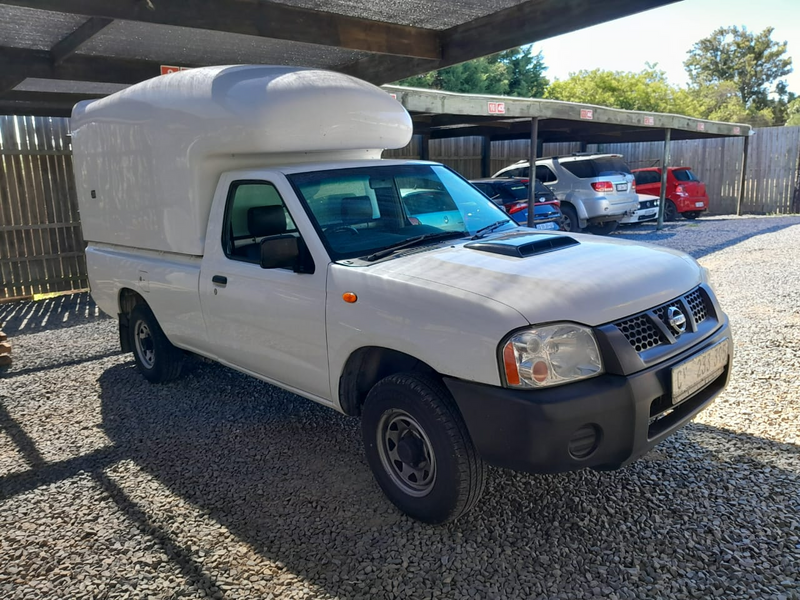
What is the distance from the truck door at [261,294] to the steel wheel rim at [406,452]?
54cm

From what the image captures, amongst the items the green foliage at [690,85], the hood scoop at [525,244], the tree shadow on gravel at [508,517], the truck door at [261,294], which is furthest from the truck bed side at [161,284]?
the green foliage at [690,85]

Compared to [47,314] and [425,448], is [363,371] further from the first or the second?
[47,314]

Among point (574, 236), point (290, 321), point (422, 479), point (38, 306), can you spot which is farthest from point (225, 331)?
point (38, 306)

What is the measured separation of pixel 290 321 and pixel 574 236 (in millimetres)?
2003

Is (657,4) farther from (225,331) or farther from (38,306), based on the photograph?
(38,306)

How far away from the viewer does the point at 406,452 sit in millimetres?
3570

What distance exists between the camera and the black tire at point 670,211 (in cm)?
2045

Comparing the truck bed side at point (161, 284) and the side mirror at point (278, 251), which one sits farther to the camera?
the truck bed side at point (161, 284)

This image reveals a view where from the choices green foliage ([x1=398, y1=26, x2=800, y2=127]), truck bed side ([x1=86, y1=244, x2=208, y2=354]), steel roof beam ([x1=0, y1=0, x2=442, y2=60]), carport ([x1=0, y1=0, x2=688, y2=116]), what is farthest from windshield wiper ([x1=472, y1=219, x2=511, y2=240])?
green foliage ([x1=398, y1=26, x2=800, y2=127])

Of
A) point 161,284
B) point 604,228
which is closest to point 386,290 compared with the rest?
point 161,284

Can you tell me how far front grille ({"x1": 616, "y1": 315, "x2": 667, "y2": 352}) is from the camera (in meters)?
3.24

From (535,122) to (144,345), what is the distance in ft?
31.1

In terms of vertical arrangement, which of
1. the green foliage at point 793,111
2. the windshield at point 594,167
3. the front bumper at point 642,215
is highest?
the green foliage at point 793,111

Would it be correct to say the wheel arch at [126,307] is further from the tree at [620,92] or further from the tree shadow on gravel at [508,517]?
the tree at [620,92]
